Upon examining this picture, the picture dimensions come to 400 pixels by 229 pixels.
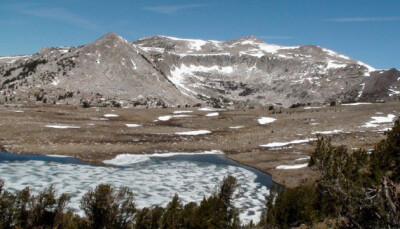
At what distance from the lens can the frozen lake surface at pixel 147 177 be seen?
29047mm

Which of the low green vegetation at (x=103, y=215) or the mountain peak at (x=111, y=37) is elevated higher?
the mountain peak at (x=111, y=37)

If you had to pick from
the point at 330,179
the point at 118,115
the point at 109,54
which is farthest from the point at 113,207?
the point at 109,54

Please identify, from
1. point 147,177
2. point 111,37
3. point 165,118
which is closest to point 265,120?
point 165,118

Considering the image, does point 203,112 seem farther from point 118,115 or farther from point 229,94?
point 229,94

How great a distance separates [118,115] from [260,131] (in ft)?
117

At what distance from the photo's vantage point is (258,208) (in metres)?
28.2

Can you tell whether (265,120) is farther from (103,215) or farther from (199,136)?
(103,215)

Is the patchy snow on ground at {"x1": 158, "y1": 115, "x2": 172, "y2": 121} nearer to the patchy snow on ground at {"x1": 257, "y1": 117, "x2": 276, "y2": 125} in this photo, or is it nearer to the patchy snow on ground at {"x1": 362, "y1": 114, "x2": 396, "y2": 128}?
the patchy snow on ground at {"x1": 257, "y1": 117, "x2": 276, "y2": 125}

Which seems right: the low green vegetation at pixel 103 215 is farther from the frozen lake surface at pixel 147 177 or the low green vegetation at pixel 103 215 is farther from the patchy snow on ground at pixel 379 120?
the patchy snow on ground at pixel 379 120

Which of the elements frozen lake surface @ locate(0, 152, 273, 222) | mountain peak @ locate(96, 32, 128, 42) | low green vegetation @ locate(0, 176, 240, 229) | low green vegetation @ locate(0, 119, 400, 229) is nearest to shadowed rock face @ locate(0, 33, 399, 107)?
mountain peak @ locate(96, 32, 128, 42)

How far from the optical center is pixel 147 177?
36094 mm

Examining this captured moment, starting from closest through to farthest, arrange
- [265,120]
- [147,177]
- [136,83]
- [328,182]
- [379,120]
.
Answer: [328,182], [147,177], [379,120], [265,120], [136,83]

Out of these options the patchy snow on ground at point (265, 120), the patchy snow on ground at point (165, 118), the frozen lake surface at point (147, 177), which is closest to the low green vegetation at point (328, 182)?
the frozen lake surface at point (147, 177)

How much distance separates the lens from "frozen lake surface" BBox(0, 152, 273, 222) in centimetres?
2905
